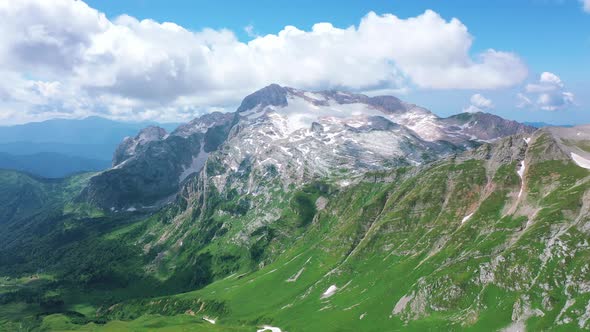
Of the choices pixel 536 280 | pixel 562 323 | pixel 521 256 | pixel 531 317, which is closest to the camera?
pixel 562 323

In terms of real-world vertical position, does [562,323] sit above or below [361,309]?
above

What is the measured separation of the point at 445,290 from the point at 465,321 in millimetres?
19154

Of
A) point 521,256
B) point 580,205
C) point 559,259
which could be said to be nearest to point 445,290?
point 521,256

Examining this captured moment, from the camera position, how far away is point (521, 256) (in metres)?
165

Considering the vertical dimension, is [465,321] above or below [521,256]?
below

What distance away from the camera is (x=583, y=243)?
507 feet

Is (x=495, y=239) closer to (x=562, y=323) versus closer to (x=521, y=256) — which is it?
(x=521, y=256)

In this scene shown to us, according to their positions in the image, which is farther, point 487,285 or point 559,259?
point 487,285

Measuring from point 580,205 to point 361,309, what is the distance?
346 ft

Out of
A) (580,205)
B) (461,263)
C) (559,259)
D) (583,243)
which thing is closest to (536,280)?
(559,259)

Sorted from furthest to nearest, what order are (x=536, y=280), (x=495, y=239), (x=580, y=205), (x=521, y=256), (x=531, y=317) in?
(x=495, y=239) < (x=580, y=205) < (x=521, y=256) < (x=536, y=280) < (x=531, y=317)

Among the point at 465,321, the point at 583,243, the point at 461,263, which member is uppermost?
the point at 583,243

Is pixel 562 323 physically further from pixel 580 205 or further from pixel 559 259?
pixel 580 205

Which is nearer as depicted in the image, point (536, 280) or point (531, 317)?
point (531, 317)
